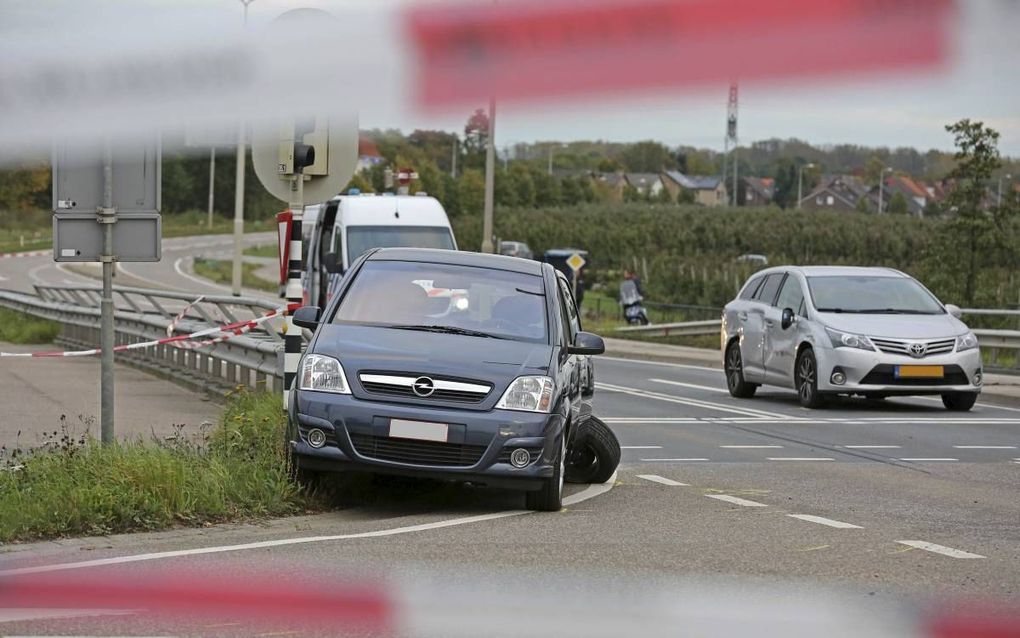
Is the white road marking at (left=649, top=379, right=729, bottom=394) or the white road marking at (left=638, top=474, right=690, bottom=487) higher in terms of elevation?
the white road marking at (left=638, top=474, right=690, bottom=487)

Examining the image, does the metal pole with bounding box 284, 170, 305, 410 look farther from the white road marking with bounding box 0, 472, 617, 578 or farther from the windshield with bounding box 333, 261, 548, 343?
the white road marking with bounding box 0, 472, 617, 578

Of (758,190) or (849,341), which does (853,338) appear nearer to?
(849,341)

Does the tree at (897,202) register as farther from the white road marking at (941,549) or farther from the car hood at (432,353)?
the car hood at (432,353)

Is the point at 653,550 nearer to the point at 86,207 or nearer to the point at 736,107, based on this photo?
the point at 86,207

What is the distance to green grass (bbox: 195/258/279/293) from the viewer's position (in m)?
67.0

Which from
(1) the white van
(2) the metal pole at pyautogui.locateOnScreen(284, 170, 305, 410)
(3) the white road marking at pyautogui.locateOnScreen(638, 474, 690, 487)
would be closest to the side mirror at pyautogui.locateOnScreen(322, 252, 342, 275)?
(1) the white van

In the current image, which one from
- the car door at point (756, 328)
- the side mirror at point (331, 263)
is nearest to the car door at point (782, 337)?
the car door at point (756, 328)

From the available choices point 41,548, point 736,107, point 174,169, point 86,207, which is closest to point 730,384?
point 86,207

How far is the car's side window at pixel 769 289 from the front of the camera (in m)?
21.2

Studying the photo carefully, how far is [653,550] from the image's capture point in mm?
8211

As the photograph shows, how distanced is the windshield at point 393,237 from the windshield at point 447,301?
14702 mm

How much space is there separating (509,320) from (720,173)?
327 inches

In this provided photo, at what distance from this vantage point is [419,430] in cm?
937

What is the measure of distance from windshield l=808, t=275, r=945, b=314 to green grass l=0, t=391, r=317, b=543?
35.2 feet
